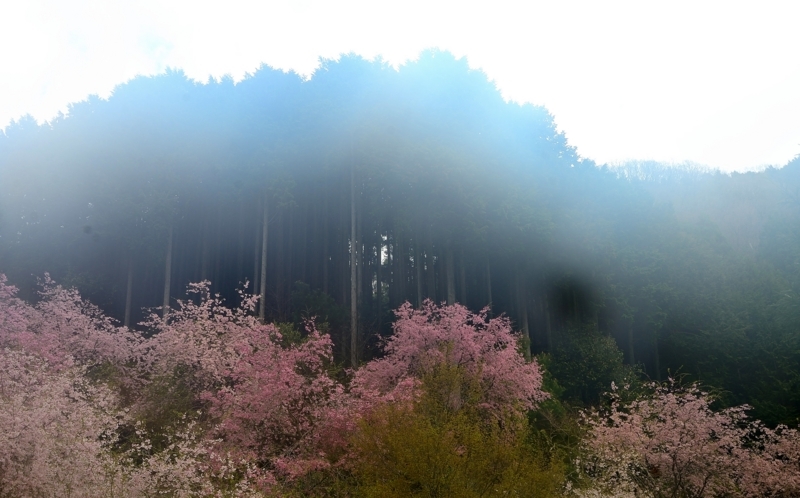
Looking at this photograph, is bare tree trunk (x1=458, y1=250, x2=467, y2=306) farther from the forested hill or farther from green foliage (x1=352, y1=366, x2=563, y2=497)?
green foliage (x1=352, y1=366, x2=563, y2=497)

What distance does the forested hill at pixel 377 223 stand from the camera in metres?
25.6

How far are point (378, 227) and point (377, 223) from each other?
2.64 feet

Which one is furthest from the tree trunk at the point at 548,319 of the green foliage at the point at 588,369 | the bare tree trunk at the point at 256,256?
the bare tree trunk at the point at 256,256

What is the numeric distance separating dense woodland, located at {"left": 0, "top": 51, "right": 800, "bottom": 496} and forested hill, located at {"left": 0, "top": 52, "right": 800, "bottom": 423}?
0.36 ft

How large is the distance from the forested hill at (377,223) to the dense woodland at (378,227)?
0.11 m

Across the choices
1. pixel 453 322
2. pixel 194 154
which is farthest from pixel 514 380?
pixel 194 154

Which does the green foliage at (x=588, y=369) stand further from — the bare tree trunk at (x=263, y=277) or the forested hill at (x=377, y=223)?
the bare tree trunk at (x=263, y=277)

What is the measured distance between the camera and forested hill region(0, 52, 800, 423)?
2564cm

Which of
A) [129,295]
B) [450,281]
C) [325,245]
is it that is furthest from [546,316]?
[129,295]

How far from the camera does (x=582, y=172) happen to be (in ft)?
111

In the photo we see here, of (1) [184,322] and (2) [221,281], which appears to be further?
(2) [221,281]

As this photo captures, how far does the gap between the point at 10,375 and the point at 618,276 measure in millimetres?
28741

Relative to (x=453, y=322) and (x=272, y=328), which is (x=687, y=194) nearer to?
(x=453, y=322)

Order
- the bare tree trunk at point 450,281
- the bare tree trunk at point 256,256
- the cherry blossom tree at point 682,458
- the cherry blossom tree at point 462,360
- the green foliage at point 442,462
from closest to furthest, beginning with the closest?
1. the green foliage at point 442,462
2. the cherry blossom tree at point 682,458
3. the cherry blossom tree at point 462,360
4. the bare tree trunk at point 450,281
5. the bare tree trunk at point 256,256
